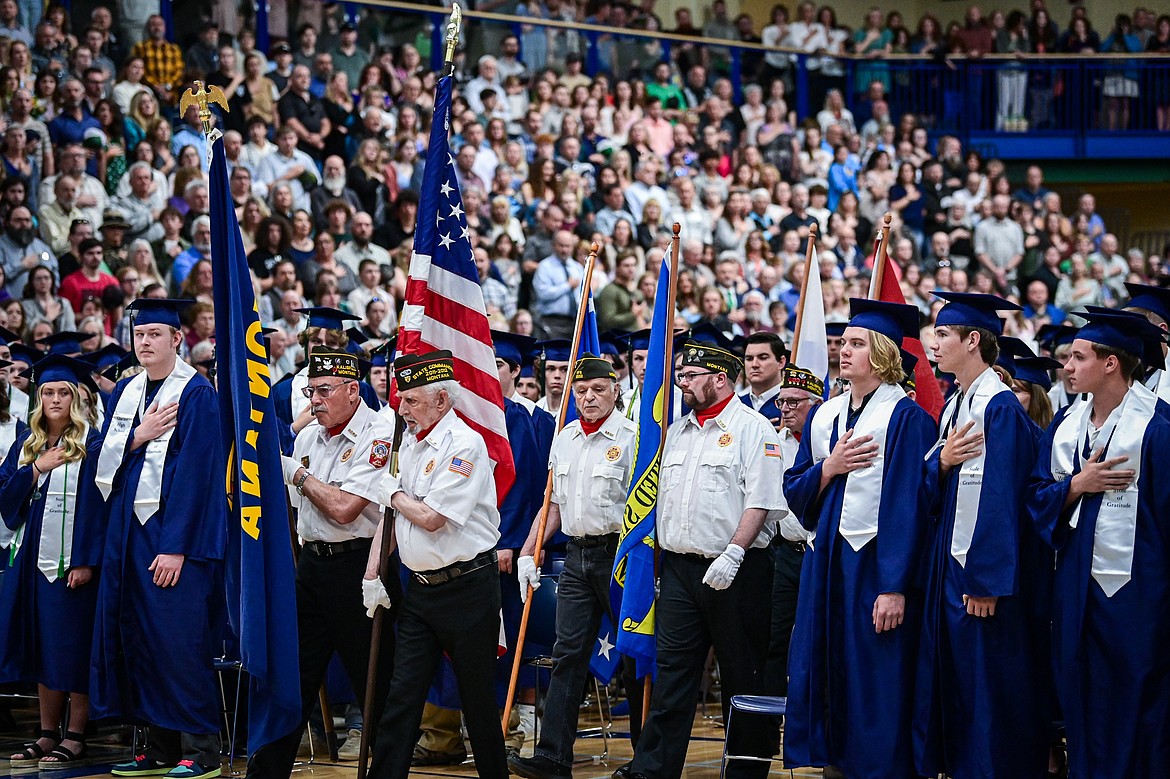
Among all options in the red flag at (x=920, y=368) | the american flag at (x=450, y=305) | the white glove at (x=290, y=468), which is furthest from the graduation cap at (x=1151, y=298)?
the white glove at (x=290, y=468)

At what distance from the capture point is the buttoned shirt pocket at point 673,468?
8.14 m

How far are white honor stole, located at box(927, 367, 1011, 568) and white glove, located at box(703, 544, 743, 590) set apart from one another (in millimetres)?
1190

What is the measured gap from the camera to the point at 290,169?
643 inches

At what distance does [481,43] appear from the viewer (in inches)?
813

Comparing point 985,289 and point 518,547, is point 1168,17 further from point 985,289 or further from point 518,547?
point 518,547

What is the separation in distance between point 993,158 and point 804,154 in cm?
486

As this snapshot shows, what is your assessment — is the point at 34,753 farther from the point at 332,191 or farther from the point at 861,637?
the point at 332,191

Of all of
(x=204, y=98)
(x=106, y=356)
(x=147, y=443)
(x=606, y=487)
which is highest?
(x=204, y=98)

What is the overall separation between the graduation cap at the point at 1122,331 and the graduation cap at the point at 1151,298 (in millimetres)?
763

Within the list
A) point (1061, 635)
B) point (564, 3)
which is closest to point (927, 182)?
point (564, 3)

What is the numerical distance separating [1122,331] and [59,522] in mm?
6154

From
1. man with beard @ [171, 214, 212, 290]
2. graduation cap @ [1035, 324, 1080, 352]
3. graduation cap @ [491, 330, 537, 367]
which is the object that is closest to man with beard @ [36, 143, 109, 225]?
man with beard @ [171, 214, 212, 290]

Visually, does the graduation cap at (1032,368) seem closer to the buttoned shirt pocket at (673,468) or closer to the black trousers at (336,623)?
the buttoned shirt pocket at (673,468)

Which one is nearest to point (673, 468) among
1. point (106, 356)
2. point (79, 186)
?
point (106, 356)
